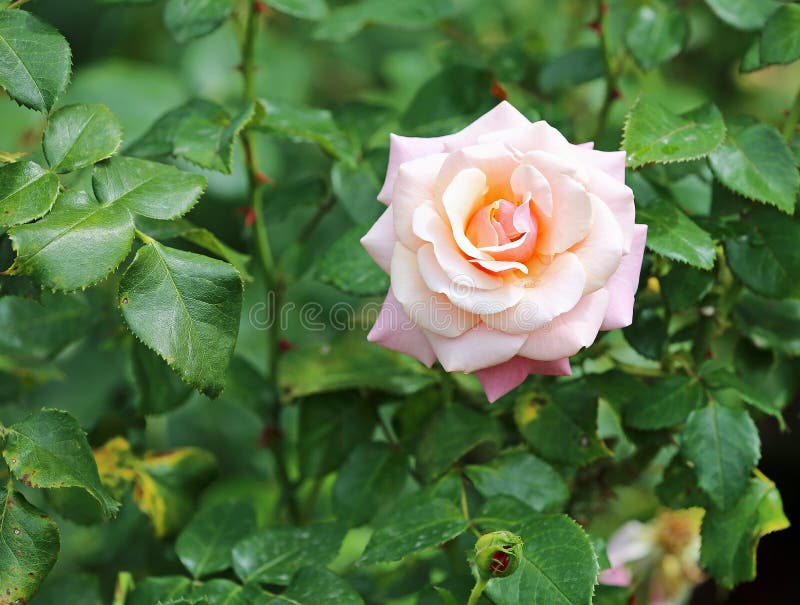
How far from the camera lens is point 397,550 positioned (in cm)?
71

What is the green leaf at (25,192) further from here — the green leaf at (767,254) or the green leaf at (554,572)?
the green leaf at (767,254)

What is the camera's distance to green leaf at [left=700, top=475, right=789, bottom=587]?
2.64 ft

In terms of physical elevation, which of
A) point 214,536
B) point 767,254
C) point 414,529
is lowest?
point 214,536

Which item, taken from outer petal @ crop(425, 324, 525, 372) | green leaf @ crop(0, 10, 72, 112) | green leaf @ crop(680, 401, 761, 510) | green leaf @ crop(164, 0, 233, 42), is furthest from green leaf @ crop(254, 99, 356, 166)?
green leaf @ crop(680, 401, 761, 510)

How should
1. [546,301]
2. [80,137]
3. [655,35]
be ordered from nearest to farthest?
[546,301] → [80,137] → [655,35]

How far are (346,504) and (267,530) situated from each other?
94 mm

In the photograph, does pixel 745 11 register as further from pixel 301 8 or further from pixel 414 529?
pixel 414 529

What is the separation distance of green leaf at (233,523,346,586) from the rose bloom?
244 mm

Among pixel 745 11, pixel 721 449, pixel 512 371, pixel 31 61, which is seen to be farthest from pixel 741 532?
pixel 31 61

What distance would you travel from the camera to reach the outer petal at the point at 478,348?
632 mm

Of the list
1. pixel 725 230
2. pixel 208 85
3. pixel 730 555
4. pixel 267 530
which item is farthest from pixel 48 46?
pixel 208 85

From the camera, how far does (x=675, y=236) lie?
28.9 inches

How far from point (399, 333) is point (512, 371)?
3.5 inches

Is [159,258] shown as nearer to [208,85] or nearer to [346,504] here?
[346,504]
